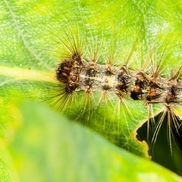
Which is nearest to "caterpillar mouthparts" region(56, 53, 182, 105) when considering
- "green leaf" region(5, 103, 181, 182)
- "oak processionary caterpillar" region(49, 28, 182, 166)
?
"oak processionary caterpillar" region(49, 28, 182, 166)

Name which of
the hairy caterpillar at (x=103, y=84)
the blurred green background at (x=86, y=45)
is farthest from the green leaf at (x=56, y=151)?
the hairy caterpillar at (x=103, y=84)

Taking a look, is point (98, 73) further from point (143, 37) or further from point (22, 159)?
point (22, 159)

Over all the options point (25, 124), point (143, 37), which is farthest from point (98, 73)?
point (25, 124)

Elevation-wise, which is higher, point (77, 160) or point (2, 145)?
point (77, 160)

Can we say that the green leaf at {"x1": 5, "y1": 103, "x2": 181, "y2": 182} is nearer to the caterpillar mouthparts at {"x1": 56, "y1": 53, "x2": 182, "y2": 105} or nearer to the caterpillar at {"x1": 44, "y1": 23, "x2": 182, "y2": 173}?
the caterpillar at {"x1": 44, "y1": 23, "x2": 182, "y2": 173}

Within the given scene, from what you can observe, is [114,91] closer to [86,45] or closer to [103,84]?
[103,84]

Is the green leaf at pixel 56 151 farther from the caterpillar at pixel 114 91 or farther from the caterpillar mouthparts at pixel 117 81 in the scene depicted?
the caterpillar mouthparts at pixel 117 81
